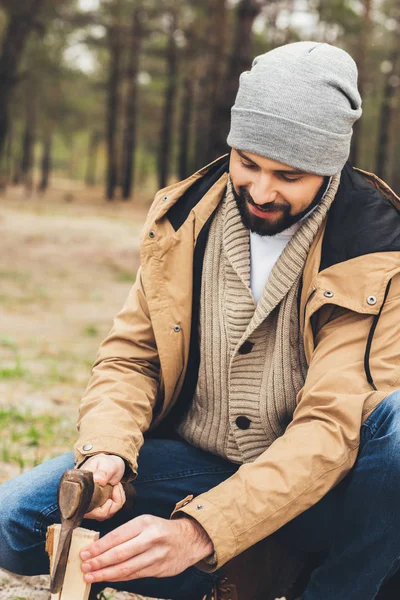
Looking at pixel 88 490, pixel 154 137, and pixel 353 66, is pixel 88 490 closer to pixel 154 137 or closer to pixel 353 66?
pixel 353 66

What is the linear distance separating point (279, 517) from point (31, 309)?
705cm

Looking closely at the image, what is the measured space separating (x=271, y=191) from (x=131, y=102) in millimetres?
25709

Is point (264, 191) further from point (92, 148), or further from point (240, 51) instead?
point (92, 148)

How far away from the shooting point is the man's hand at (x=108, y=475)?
82.1 inches

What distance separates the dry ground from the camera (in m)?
4.29

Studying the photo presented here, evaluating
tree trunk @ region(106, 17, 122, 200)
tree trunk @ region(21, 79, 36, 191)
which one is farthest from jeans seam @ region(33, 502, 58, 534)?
tree trunk @ region(21, 79, 36, 191)

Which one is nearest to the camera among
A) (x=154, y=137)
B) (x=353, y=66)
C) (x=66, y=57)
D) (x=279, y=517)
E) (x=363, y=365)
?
(x=279, y=517)

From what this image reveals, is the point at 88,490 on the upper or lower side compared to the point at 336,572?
upper

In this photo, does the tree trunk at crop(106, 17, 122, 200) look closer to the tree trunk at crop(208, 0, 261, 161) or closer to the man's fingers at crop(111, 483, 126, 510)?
the tree trunk at crop(208, 0, 261, 161)

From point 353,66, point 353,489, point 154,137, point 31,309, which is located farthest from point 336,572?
point 154,137

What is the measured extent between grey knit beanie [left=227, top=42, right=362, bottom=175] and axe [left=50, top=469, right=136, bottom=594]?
1077mm

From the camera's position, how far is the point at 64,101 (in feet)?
98.8

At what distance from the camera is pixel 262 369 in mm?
2414

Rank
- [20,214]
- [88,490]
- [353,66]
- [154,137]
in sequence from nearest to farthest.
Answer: [88,490] < [353,66] < [20,214] < [154,137]
